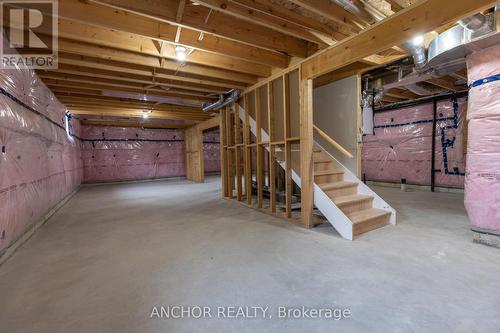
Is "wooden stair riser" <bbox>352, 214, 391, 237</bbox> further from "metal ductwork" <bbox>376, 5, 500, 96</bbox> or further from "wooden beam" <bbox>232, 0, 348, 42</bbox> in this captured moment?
"wooden beam" <bbox>232, 0, 348, 42</bbox>

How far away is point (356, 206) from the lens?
3.27 m

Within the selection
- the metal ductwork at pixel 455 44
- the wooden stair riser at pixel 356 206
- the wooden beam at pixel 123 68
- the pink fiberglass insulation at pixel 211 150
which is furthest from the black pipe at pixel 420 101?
the pink fiberglass insulation at pixel 211 150

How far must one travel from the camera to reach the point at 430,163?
582cm

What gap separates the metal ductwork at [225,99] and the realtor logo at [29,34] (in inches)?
106

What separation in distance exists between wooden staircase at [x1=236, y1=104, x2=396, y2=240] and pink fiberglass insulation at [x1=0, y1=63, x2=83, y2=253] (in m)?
3.28

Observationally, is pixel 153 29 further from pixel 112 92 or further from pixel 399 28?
pixel 112 92

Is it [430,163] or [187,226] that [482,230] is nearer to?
[187,226]

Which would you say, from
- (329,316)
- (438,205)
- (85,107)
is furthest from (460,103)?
(85,107)

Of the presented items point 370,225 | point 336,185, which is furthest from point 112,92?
point 370,225

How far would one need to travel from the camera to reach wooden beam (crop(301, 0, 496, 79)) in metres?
1.70

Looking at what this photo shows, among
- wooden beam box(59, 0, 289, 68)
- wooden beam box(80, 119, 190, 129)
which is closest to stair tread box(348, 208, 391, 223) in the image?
wooden beam box(59, 0, 289, 68)

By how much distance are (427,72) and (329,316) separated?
3.56 meters

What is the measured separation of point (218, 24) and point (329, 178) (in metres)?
2.58

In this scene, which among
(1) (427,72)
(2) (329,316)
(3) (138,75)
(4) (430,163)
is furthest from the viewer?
(4) (430,163)
